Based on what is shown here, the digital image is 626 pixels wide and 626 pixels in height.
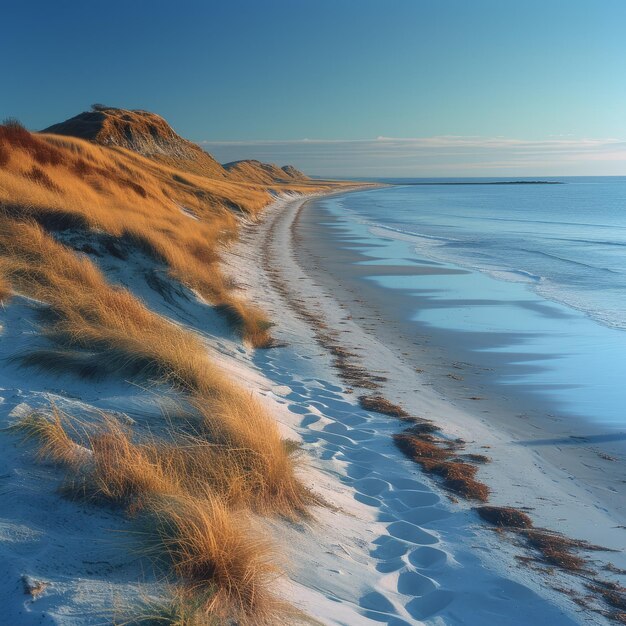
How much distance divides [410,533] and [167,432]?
1880 millimetres

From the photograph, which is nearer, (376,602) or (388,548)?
(376,602)

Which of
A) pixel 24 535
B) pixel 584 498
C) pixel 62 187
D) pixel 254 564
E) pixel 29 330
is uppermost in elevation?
pixel 62 187

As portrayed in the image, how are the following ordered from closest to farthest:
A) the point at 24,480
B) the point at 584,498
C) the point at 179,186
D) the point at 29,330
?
the point at 24,480 → the point at 584,498 → the point at 29,330 → the point at 179,186

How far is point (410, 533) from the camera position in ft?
14.6

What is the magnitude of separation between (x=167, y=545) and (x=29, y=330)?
4.06 m

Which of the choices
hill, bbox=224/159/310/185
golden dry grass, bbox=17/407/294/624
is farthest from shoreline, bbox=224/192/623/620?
hill, bbox=224/159/310/185

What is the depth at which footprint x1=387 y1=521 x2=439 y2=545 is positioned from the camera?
4.38 m

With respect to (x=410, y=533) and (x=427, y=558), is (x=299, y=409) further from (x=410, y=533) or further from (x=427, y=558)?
(x=427, y=558)

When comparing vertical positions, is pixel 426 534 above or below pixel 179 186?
below

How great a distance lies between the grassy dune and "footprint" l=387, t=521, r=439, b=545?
0.61 metres

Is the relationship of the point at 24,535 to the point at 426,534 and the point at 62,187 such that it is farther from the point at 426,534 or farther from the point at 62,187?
the point at 62,187

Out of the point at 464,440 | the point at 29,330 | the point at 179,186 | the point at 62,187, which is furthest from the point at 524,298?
the point at 179,186

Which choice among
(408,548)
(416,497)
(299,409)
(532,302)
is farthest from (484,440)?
(532,302)

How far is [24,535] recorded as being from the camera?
3031 mm
